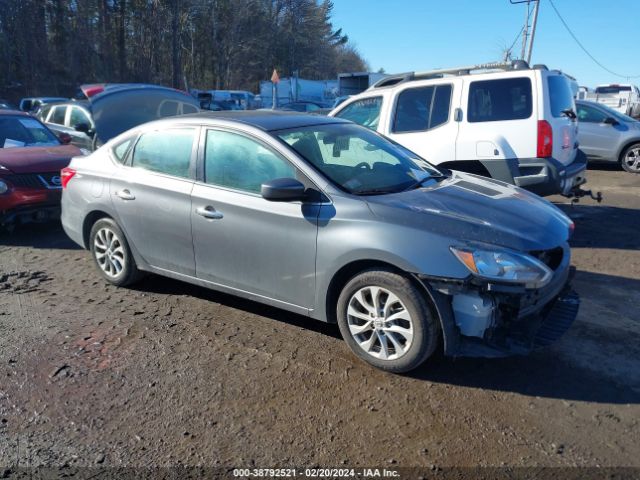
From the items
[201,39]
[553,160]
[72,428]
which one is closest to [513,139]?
[553,160]

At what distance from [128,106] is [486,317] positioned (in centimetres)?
702

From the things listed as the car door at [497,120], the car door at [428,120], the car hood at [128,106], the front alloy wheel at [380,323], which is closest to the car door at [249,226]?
the front alloy wheel at [380,323]

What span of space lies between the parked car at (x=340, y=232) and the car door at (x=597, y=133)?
30.9ft

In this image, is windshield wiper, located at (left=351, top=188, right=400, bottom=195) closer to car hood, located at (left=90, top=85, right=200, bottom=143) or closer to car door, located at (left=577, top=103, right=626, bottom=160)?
car hood, located at (left=90, top=85, right=200, bottom=143)

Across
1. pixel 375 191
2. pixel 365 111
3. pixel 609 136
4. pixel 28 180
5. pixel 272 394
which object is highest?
pixel 365 111

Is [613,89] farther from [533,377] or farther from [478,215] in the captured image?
[533,377]

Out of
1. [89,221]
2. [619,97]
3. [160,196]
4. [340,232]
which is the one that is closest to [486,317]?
[340,232]

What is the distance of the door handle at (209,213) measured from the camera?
4.04m

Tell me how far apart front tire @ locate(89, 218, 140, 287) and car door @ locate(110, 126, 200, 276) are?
16 centimetres

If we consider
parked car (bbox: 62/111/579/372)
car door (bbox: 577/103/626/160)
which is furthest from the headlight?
car door (bbox: 577/103/626/160)

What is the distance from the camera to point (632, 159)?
1215cm

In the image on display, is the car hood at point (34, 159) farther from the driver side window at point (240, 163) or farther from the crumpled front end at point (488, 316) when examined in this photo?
the crumpled front end at point (488, 316)

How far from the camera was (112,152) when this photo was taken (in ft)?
16.4

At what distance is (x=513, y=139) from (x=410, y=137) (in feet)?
4.45
